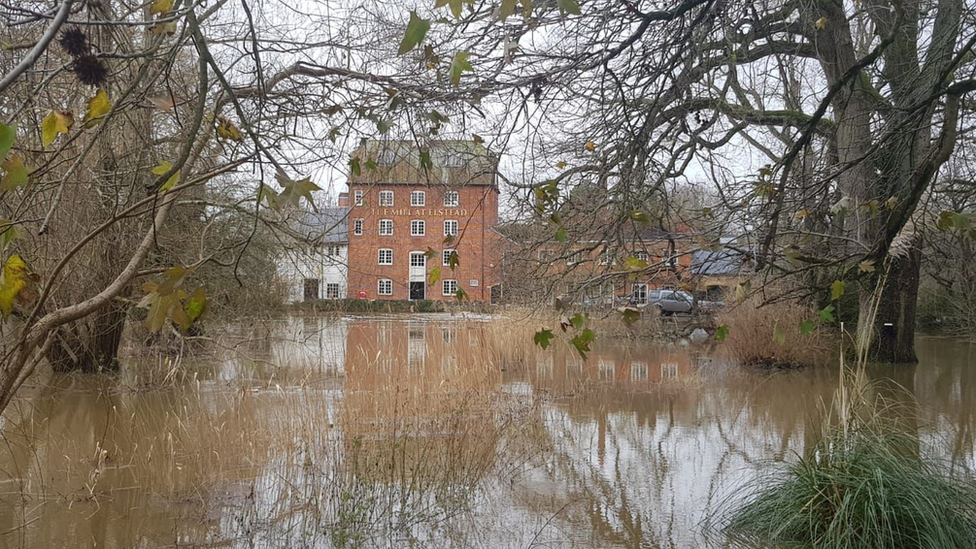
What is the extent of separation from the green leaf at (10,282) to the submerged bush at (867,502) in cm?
400

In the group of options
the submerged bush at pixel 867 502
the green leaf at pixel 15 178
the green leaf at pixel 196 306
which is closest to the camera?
the green leaf at pixel 15 178

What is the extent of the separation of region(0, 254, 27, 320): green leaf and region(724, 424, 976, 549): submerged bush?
3998mm

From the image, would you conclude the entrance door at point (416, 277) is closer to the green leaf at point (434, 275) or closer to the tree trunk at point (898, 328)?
the tree trunk at point (898, 328)

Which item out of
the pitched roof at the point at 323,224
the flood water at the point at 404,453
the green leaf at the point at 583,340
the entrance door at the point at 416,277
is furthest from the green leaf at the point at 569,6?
the entrance door at the point at 416,277

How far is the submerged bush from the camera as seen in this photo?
4172mm

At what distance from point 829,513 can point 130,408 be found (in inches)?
318

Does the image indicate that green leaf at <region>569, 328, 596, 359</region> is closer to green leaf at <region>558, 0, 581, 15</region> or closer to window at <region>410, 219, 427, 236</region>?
green leaf at <region>558, 0, 581, 15</region>

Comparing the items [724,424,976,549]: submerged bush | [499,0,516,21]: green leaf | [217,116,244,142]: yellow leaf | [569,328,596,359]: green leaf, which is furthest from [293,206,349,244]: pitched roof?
[724,424,976,549]: submerged bush

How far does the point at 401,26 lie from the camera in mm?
4543

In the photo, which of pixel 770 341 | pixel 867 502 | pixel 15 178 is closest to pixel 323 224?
pixel 867 502

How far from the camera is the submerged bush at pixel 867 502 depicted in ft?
13.7

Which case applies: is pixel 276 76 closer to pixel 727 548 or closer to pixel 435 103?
pixel 435 103

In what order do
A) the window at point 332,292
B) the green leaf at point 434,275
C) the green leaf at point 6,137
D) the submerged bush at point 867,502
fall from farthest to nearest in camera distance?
the window at point 332,292
the submerged bush at point 867,502
the green leaf at point 434,275
the green leaf at point 6,137

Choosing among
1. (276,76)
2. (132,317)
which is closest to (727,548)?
(276,76)
